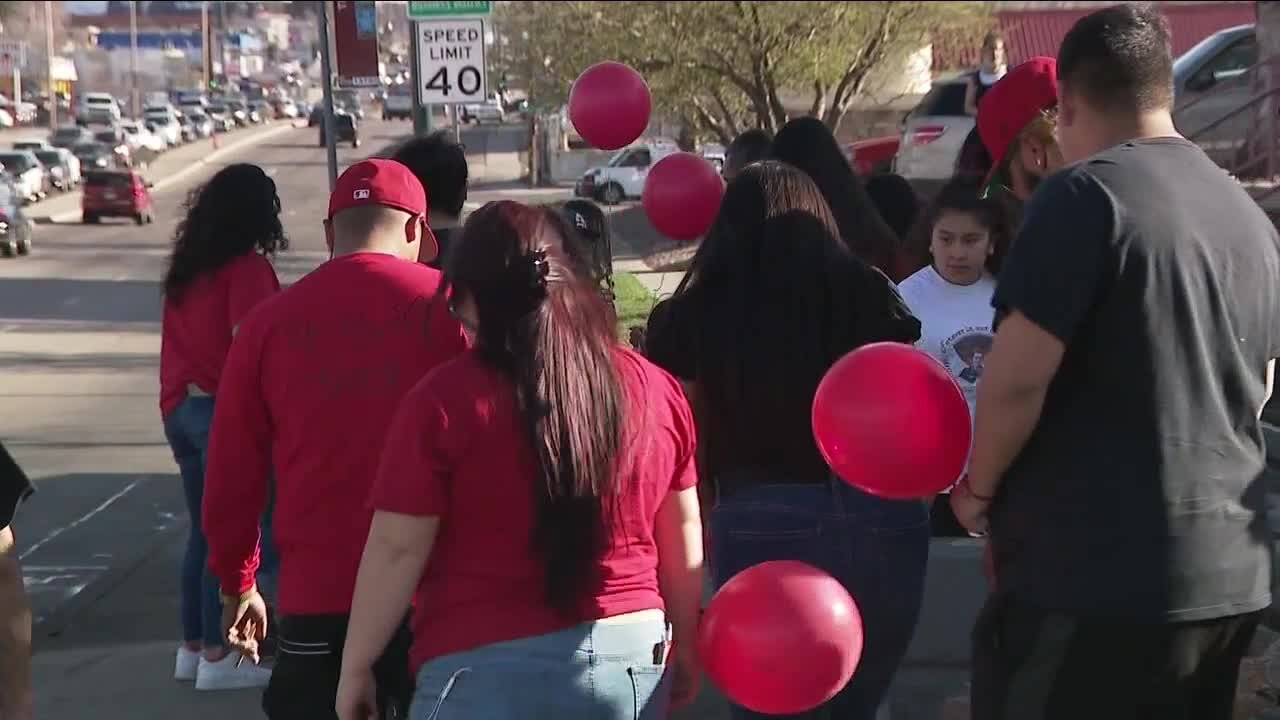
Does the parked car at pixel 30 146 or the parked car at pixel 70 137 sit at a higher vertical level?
the parked car at pixel 70 137

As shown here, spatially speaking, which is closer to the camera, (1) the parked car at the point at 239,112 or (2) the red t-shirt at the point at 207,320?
(2) the red t-shirt at the point at 207,320

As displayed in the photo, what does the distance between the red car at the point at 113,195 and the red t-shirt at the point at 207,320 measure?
36.0m

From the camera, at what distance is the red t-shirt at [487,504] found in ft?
8.89

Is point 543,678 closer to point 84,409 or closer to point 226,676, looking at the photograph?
point 226,676

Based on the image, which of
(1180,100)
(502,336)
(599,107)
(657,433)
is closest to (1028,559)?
(657,433)

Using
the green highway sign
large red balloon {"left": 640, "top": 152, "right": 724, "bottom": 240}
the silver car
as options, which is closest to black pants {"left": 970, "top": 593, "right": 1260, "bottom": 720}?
large red balloon {"left": 640, "top": 152, "right": 724, "bottom": 240}

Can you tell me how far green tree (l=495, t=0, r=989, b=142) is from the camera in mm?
28047

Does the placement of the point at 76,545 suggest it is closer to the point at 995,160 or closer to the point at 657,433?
the point at 995,160

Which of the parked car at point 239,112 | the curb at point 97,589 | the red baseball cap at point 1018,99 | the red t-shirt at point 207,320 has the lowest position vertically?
the curb at point 97,589

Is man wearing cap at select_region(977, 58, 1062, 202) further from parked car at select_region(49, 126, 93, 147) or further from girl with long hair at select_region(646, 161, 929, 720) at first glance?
parked car at select_region(49, 126, 93, 147)

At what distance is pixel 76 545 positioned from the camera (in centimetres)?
897

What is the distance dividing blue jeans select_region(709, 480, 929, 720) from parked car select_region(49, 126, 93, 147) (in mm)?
56624

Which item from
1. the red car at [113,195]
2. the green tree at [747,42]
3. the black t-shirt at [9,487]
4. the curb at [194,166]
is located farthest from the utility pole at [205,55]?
the black t-shirt at [9,487]

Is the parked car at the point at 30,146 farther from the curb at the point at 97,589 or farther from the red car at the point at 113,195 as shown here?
the curb at the point at 97,589
